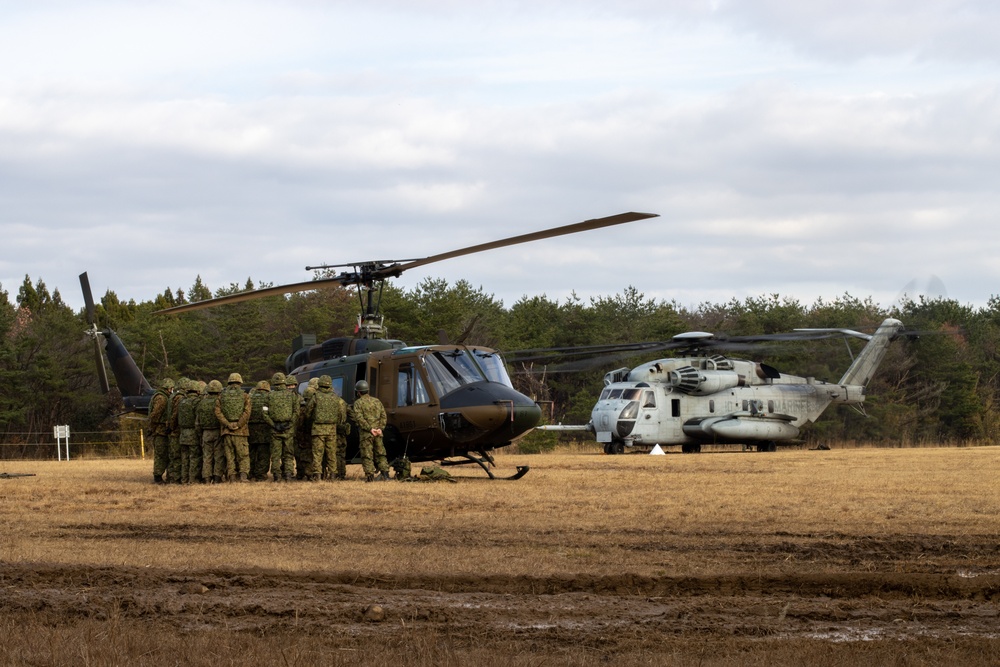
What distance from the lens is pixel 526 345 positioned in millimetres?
53406

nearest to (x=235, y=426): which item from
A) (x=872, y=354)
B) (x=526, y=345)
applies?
(x=872, y=354)

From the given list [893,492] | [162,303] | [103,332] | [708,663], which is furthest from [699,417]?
[162,303]

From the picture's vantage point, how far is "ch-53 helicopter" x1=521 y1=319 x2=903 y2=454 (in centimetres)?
3017

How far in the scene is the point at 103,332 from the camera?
70.1 ft

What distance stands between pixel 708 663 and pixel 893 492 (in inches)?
337

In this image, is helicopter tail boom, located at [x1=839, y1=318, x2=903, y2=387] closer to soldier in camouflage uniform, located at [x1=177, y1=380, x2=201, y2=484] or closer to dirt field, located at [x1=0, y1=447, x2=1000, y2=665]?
dirt field, located at [x1=0, y1=447, x2=1000, y2=665]

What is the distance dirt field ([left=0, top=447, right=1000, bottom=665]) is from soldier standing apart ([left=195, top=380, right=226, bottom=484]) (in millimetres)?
3209

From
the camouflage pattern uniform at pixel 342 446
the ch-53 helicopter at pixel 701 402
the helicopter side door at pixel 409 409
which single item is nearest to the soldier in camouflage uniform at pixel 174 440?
the camouflage pattern uniform at pixel 342 446

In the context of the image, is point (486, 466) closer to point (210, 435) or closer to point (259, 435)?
point (259, 435)

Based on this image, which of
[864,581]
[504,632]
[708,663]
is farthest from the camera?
[864,581]

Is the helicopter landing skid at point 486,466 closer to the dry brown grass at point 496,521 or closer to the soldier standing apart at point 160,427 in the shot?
the dry brown grass at point 496,521

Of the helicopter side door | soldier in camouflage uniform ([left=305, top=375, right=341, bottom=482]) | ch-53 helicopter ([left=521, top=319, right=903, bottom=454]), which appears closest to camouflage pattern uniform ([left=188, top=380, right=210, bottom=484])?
soldier in camouflage uniform ([left=305, top=375, right=341, bottom=482])

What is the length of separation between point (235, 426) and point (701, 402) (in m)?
18.1

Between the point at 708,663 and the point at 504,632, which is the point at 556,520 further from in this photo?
the point at 708,663
